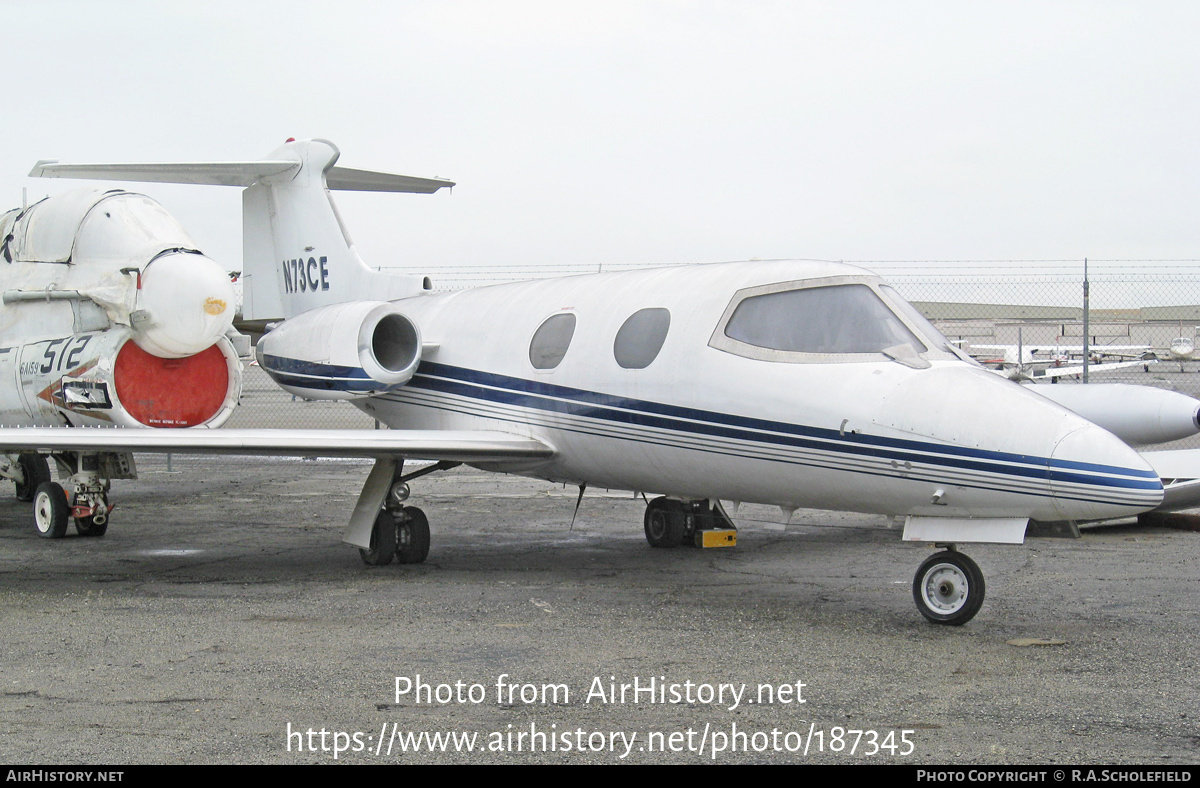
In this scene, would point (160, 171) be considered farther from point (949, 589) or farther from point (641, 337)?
point (949, 589)

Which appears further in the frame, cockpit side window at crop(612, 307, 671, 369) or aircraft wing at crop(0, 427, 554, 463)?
aircraft wing at crop(0, 427, 554, 463)

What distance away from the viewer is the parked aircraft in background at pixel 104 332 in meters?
10.7

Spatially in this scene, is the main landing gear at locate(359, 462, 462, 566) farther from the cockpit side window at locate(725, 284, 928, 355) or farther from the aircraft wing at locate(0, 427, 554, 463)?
the cockpit side window at locate(725, 284, 928, 355)

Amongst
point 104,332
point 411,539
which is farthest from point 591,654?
point 104,332

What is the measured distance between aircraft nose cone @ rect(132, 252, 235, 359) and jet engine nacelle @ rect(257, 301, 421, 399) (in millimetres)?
1071

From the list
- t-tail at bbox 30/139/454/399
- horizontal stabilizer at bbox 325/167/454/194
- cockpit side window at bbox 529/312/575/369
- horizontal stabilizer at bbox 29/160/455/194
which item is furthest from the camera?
horizontal stabilizer at bbox 325/167/454/194

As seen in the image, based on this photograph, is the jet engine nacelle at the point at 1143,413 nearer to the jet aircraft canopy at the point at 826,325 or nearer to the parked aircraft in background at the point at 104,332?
the jet aircraft canopy at the point at 826,325

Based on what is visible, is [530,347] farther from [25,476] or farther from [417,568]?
[25,476]

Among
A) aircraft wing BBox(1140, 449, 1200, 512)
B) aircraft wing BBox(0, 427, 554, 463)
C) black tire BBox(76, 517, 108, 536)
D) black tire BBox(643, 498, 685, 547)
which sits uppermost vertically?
aircraft wing BBox(0, 427, 554, 463)

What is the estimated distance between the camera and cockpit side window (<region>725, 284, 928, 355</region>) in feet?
21.7

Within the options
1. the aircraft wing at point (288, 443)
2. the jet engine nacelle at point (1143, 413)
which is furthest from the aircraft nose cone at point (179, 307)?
the jet engine nacelle at point (1143, 413)

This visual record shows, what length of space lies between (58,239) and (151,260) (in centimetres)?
120

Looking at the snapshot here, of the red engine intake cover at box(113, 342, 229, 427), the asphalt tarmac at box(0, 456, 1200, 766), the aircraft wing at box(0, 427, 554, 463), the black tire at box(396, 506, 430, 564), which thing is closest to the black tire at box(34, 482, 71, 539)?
the asphalt tarmac at box(0, 456, 1200, 766)

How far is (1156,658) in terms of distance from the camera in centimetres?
559
